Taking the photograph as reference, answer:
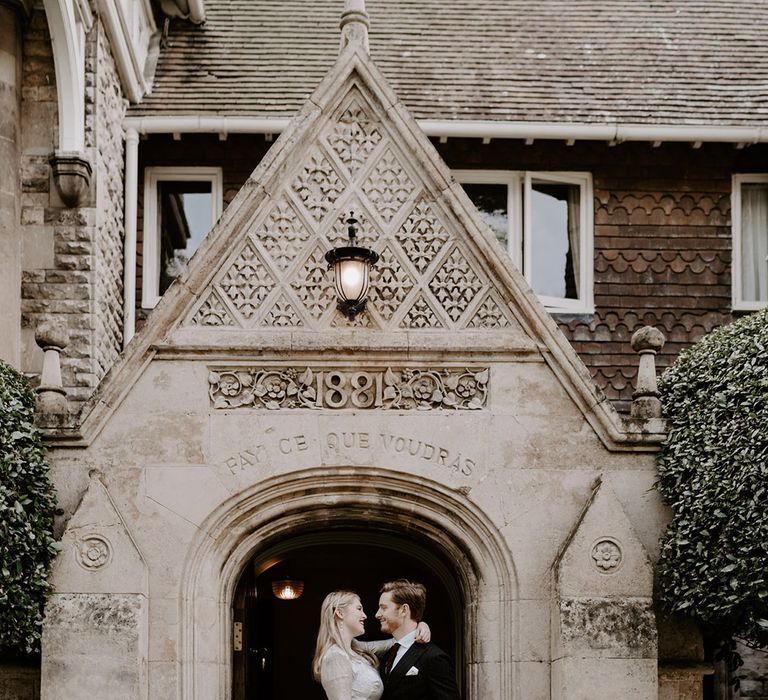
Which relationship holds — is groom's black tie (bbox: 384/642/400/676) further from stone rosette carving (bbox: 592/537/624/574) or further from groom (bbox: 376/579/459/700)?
stone rosette carving (bbox: 592/537/624/574)

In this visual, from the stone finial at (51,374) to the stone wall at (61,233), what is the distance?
172 cm

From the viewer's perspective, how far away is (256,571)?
11000 millimetres

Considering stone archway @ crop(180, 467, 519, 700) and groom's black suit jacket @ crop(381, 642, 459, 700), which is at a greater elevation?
stone archway @ crop(180, 467, 519, 700)

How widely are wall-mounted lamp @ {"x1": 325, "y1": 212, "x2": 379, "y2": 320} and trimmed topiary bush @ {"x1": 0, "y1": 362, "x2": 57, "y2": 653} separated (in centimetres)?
230

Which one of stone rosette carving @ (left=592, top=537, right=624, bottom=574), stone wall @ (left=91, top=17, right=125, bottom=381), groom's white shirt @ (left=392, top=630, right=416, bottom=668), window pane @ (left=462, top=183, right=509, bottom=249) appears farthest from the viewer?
window pane @ (left=462, top=183, right=509, bottom=249)

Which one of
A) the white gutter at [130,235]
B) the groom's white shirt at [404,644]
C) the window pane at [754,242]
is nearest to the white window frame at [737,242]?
the window pane at [754,242]

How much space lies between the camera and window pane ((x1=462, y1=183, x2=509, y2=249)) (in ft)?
44.2

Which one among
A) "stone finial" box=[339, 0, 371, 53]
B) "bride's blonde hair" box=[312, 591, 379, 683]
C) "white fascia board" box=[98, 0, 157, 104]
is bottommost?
"bride's blonde hair" box=[312, 591, 379, 683]

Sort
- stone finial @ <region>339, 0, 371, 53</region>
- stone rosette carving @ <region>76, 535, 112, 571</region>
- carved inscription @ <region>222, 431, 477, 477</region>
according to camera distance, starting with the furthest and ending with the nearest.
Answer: stone finial @ <region>339, 0, 371, 53</region> → carved inscription @ <region>222, 431, 477, 477</region> → stone rosette carving @ <region>76, 535, 112, 571</region>

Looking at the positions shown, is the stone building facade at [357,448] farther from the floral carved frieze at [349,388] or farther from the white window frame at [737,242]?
the white window frame at [737,242]

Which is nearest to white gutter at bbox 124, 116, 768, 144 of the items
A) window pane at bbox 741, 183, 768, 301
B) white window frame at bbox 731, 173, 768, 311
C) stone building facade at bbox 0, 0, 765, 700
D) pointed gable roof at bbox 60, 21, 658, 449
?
white window frame at bbox 731, 173, 768, 311

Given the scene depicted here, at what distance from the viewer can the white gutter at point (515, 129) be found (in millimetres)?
12695

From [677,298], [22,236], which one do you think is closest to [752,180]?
[677,298]

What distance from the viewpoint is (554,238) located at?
13562 millimetres
